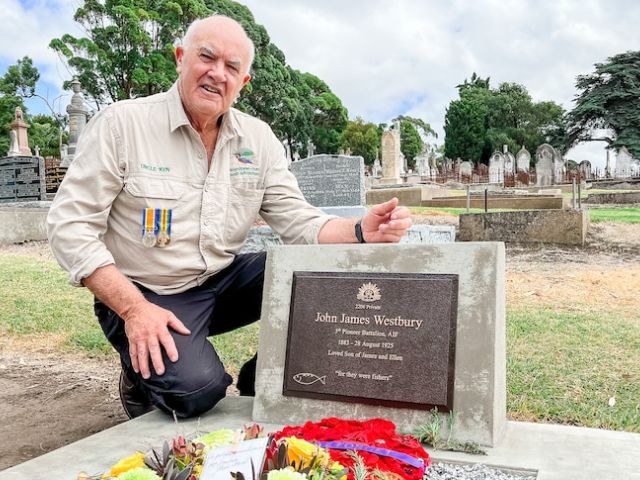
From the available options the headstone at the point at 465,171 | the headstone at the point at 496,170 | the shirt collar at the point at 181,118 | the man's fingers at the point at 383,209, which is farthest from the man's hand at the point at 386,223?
the headstone at the point at 465,171

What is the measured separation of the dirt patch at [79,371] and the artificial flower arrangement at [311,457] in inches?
62.8

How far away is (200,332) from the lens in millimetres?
2750

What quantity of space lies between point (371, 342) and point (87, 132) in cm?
156

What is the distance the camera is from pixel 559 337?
4.65 meters

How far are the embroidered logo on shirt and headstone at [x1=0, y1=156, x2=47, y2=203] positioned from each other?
14515 millimetres

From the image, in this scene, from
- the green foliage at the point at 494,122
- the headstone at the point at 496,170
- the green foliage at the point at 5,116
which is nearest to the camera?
the headstone at the point at 496,170

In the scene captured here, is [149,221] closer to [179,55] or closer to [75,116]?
[179,55]

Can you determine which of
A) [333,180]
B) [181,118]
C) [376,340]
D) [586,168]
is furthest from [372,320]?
[586,168]

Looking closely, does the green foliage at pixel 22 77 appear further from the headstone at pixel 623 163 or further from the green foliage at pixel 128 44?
the headstone at pixel 623 163

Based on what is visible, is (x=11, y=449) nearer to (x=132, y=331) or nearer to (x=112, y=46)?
(x=132, y=331)

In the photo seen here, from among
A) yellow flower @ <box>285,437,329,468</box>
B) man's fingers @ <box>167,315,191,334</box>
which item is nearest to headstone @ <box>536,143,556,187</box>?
man's fingers @ <box>167,315,191,334</box>

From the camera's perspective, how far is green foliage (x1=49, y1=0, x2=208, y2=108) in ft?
96.8

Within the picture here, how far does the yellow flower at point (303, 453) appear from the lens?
1570 mm

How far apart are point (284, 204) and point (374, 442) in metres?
1.50
